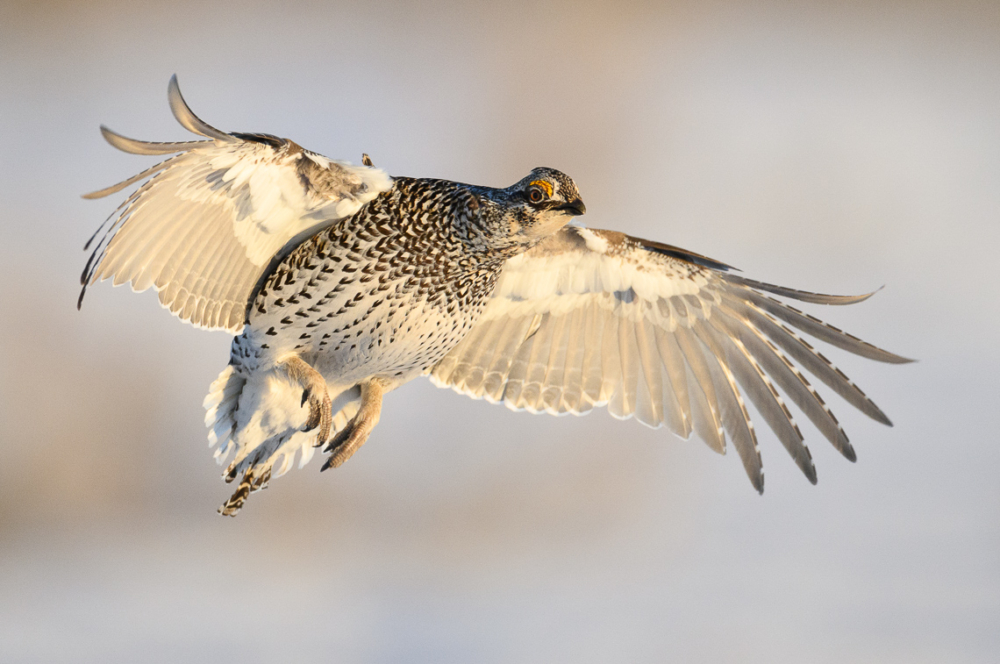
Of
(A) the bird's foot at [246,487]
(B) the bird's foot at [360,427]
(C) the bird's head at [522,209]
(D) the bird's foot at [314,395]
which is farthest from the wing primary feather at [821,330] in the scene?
(A) the bird's foot at [246,487]

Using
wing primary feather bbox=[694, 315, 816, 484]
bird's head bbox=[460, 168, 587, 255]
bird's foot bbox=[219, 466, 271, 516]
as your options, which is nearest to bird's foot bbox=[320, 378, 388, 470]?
bird's foot bbox=[219, 466, 271, 516]

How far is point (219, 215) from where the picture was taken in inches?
65.6

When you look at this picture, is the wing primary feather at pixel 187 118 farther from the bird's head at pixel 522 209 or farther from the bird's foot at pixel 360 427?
the bird's foot at pixel 360 427

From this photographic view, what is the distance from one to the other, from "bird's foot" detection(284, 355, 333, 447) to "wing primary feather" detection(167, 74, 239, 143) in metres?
0.49

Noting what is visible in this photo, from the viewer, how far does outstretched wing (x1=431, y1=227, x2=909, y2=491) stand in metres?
1.98

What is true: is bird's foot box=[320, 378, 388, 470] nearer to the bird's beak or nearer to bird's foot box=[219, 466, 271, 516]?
bird's foot box=[219, 466, 271, 516]

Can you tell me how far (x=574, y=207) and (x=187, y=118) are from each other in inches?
25.9

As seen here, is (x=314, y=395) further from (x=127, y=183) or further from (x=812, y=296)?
(x=812, y=296)

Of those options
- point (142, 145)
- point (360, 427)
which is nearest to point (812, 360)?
point (360, 427)

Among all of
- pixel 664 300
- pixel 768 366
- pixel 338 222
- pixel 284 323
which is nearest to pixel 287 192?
pixel 338 222

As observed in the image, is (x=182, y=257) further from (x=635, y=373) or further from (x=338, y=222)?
(x=635, y=373)

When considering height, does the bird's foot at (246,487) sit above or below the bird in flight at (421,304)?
below

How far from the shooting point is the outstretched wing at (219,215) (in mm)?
1537

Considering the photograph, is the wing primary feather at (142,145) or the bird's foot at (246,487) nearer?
the wing primary feather at (142,145)
